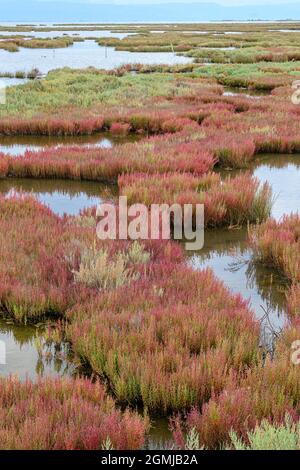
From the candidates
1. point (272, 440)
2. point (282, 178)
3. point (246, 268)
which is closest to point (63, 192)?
point (282, 178)

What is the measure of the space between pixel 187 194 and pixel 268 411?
17.4ft

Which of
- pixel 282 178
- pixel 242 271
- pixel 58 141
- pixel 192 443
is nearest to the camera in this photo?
pixel 192 443

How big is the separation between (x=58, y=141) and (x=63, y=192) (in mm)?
5572

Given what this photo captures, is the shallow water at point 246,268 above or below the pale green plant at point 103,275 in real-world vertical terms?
below

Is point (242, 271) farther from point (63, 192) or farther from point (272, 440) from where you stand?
point (63, 192)

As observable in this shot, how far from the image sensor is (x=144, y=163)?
448 inches

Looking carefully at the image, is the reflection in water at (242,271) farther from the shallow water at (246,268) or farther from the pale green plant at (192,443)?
the pale green plant at (192,443)

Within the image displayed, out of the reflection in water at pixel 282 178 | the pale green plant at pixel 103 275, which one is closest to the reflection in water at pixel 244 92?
the reflection in water at pixel 282 178

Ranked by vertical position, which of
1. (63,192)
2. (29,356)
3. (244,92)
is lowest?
(29,356)

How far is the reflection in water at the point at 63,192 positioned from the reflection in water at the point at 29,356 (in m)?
4.26

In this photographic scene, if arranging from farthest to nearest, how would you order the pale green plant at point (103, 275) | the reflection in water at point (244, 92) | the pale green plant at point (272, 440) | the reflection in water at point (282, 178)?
the reflection in water at point (244, 92)
the reflection in water at point (282, 178)
the pale green plant at point (103, 275)
the pale green plant at point (272, 440)

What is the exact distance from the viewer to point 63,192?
10.8m

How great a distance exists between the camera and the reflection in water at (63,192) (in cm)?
982

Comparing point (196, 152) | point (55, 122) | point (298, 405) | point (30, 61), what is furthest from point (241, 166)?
point (30, 61)
